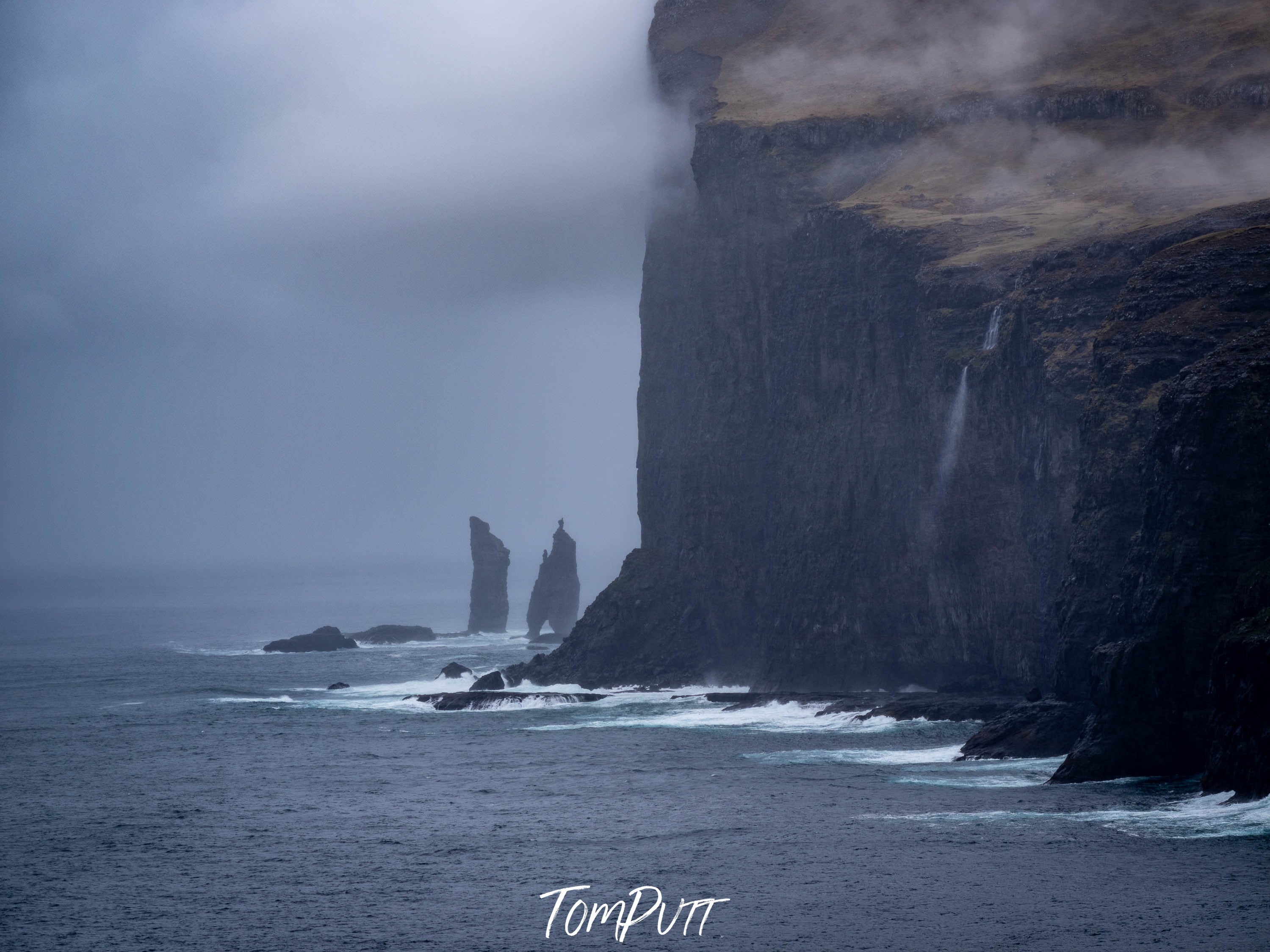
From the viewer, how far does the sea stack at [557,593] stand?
535 ft

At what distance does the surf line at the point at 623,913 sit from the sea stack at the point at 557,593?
403ft

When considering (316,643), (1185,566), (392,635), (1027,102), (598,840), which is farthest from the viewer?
(392,635)

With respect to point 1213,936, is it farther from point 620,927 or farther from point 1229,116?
point 1229,116

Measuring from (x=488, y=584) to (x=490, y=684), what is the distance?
82390 mm

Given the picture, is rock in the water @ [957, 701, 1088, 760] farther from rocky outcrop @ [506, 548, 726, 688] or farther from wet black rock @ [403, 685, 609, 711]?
rocky outcrop @ [506, 548, 726, 688]

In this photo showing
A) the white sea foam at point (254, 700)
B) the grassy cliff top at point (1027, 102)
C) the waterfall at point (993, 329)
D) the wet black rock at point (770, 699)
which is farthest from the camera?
the white sea foam at point (254, 700)

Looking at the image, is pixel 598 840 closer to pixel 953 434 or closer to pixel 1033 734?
pixel 1033 734

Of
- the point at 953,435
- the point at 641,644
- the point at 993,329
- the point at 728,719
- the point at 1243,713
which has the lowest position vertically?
the point at 728,719

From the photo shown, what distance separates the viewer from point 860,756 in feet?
206

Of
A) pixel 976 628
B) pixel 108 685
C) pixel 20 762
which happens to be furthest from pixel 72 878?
pixel 108 685

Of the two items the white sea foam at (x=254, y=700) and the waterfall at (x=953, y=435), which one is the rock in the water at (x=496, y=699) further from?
the waterfall at (x=953, y=435)

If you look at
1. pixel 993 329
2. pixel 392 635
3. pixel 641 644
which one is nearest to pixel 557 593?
pixel 392 635

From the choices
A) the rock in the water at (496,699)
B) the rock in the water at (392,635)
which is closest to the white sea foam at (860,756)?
the rock in the water at (496,699)

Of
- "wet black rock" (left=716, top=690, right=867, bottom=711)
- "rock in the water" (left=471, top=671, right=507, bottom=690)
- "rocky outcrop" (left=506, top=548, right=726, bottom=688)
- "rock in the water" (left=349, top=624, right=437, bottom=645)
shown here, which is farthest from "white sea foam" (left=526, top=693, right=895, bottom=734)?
"rock in the water" (left=349, top=624, right=437, bottom=645)
